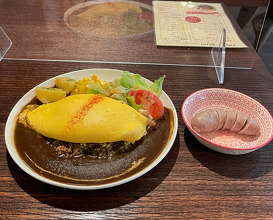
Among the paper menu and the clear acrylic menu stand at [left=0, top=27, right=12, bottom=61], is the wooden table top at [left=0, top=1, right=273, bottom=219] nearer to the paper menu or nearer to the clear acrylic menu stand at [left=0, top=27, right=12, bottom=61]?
the clear acrylic menu stand at [left=0, top=27, right=12, bottom=61]

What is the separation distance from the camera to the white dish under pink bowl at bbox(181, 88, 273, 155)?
115 centimetres

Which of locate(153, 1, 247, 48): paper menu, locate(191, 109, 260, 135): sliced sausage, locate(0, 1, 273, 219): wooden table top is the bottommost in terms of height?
locate(0, 1, 273, 219): wooden table top

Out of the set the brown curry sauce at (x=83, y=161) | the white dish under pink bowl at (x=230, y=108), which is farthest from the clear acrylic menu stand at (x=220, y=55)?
the brown curry sauce at (x=83, y=161)

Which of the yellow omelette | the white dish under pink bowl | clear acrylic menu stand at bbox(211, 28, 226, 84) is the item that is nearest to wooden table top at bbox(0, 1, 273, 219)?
the white dish under pink bowl

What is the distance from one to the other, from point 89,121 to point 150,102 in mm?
345

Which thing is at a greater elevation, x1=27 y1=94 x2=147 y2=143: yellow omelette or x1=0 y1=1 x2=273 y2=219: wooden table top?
x1=27 y1=94 x2=147 y2=143: yellow omelette

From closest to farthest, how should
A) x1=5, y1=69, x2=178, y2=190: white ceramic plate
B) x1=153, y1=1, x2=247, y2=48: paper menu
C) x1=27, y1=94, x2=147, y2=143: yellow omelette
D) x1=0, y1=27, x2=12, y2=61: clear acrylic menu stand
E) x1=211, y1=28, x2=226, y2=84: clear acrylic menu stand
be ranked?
x1=5, y1=69, x2=178, y2=190: white ceramic plate
x1=27, y1=94, x2=147, y2=143: yellow omelette
x1=211, y1=28, x2=226, y2=84: clear acrylic menu stand
x1=0, y1=27, x2=12, y2=61: clear acrylic menu stand
x1=153, y1=1, x2=247, y2=48: paper menu

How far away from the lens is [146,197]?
1.02 meters

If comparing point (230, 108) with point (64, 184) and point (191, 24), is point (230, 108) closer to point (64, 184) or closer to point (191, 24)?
point (64, 184)

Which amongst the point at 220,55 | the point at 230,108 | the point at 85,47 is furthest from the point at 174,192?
the point at 85,47

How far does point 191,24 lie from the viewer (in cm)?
218

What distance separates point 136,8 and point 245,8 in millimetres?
1041

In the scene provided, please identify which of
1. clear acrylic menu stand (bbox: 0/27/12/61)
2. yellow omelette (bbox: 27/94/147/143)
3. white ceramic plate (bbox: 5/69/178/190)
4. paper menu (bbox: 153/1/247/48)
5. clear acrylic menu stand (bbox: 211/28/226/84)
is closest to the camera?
white ceramic plate (bbox: 5/69/178/190)

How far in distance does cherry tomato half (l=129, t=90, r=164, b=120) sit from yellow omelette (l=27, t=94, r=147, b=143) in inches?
4.1
